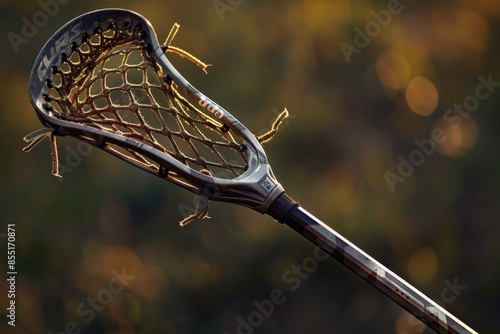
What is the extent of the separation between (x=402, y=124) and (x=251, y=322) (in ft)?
4.46

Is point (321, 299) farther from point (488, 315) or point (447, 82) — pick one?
point (447, 82)

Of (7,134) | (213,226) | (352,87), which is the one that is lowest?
(7,134)

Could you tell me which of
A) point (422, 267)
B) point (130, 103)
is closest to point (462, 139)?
point (422, 267)

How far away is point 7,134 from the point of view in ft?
13.2

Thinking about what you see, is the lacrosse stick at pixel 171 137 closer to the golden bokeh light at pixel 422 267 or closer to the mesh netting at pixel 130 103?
the mesh netting at pixel 130 103

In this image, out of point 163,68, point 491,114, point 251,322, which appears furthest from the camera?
point 491,114

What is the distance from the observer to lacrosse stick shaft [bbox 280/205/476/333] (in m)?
1.59

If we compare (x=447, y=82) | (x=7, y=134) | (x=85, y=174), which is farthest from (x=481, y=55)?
(x=7, y=134)

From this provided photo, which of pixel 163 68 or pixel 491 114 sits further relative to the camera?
pixel 491 114

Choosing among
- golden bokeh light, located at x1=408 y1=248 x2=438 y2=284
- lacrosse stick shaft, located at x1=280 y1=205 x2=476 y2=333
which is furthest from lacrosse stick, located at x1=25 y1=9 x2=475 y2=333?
golden bokeh light, located at x1=408 y1=248 x2=438 y2=284

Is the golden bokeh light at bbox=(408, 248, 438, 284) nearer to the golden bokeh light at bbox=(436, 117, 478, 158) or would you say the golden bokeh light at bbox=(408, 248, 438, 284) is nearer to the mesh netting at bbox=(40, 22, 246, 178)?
the golden bokeh light at bbox=(436, 117, 478, 158)

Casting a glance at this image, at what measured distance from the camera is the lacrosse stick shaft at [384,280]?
5.23 feet

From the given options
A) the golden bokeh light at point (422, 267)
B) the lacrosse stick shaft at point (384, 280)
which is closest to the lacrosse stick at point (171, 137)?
the lacrosse stick shaft at point (384, 280)

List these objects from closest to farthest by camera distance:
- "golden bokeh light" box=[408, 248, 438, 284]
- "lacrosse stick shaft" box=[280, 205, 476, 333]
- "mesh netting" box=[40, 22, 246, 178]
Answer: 1. "lacrosse stick shaft" box=[280, 205, 476, 333]
2. "mesh netting" box=[40, 22, 246, 178]
3. "golden bokeh light" box=[408, 248, 438, 284]
